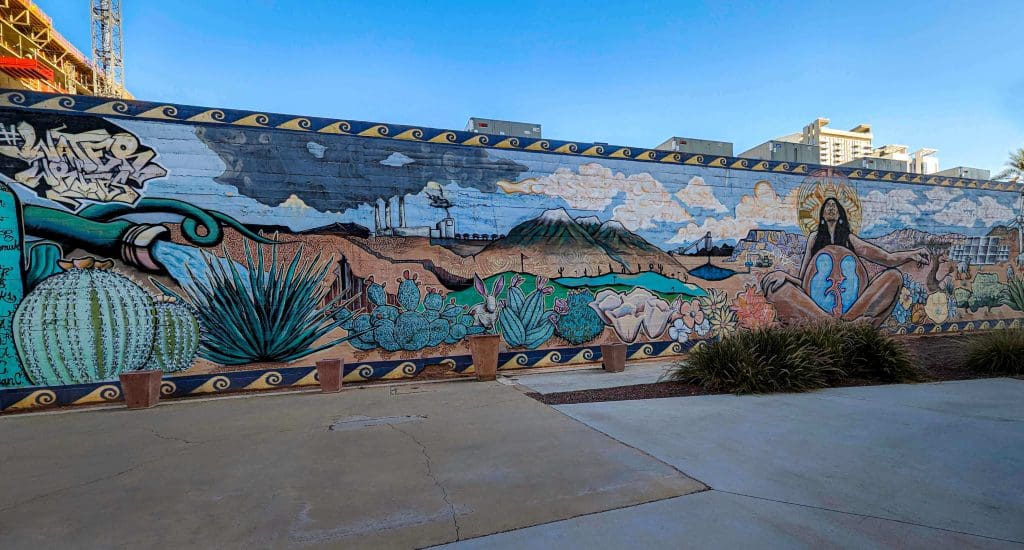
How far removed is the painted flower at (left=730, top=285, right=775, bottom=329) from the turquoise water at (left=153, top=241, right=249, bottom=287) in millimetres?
10112

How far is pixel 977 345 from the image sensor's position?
8.34m

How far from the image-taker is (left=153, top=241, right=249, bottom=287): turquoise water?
294 inches

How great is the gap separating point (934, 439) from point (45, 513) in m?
7.14

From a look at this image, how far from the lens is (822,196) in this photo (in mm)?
11625

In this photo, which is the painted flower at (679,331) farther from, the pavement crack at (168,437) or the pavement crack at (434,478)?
the pavement crack at (168,437)

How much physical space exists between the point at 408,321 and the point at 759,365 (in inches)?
219

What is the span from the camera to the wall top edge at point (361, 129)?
718cm

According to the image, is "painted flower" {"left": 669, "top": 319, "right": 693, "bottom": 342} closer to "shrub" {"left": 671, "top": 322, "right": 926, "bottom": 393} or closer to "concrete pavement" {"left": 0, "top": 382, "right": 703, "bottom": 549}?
"shrub" {"left": 671, "top": 322, "right": 926, "bottom": 393}

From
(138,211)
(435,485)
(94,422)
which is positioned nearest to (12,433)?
(94,422)

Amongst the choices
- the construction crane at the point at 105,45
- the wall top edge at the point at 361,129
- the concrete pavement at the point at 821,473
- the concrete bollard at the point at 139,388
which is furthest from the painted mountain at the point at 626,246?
the construction crane at the point at 105,45

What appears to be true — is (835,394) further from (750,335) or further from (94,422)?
(94,422)

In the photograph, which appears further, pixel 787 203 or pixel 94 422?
pixel 787 203

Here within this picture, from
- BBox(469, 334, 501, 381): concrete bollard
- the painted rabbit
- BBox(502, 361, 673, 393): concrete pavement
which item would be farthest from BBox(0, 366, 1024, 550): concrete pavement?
the painted rabbit

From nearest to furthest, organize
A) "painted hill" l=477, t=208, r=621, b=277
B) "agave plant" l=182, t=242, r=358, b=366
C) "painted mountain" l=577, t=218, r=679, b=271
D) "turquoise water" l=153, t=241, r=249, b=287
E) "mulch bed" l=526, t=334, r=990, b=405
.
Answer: "mulch bed" l=526, t=334, r=990, b=405
"turquoise water" l=153, t=241, r=249, b=287
"agave plant" l=182, t=242, r=358, b=366
"painted hill" l=477, t=208, r=621, b=277
"painted mountain" l=577, t=218, r=679, b=271
